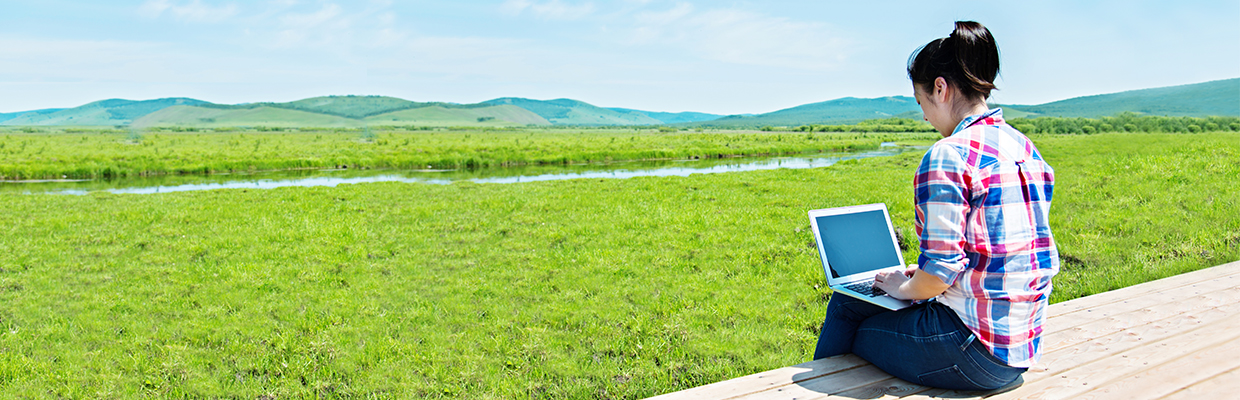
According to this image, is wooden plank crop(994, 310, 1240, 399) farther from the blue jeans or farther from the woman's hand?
the woman's hand

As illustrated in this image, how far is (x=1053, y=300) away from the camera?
765 centimetres

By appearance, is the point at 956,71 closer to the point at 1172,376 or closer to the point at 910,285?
the point at 910,285

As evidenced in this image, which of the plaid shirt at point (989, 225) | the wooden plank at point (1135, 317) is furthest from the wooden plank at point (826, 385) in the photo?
the wooden plank at point (1135, 317)

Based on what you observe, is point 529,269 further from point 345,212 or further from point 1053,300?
point 345,212

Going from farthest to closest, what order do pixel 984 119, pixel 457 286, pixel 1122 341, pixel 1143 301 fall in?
pixel 457 286
pixel 1143 301
pixel 1122 341
pixel 984 119

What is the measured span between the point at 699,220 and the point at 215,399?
993cm

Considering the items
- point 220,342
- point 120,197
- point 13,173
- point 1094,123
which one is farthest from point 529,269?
point 1094,123

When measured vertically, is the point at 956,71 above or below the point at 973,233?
above

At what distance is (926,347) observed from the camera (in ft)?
10.6

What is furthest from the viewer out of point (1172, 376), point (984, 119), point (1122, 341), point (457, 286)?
point (457, 286)

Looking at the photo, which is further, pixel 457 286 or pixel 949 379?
pixel 457 286

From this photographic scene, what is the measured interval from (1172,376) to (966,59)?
232 centimetres

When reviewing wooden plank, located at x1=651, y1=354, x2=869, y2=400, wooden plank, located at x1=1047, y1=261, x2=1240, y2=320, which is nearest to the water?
wooden plank, located at x1=1047, y1=261, x2=1240, y2=320

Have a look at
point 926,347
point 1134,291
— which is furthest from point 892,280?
point 1134,291
